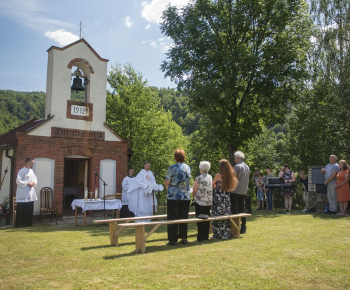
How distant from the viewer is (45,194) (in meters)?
12.0

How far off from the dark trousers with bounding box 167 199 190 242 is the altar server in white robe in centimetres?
407

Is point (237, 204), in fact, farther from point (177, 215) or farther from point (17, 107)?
point (17, 107)

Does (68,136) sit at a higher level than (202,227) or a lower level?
higher

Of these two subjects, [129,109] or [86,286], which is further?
[129,109]

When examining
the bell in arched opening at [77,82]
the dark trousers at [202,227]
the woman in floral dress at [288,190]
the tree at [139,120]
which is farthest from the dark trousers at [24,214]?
the tree at [139,120]

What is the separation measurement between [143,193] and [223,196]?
4246mm

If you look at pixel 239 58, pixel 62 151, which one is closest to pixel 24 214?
pixel 62 151

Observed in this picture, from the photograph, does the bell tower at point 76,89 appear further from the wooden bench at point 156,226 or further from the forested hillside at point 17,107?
the forested hillside at point 17,107

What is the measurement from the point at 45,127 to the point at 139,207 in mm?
A: 4782

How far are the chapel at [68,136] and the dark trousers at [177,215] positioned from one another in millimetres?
6837

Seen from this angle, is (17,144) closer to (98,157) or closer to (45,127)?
(45,127)

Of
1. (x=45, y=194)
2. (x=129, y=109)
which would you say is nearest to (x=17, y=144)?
(x=45, y=194)

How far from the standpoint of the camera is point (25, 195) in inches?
416

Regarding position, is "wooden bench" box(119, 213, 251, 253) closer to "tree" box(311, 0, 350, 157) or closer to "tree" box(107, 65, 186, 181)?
"tree" box(311, 0, 350, 157)
